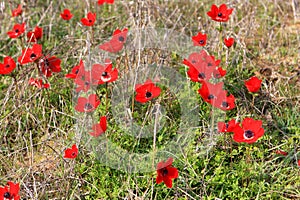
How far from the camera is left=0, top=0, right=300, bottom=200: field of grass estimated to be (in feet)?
7.68

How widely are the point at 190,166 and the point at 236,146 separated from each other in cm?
35

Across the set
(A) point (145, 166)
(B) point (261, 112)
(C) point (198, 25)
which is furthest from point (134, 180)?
(C) point (198, 25)

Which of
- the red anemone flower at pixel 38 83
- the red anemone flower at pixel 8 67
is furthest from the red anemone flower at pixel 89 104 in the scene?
the red anemone flower at pixel 8 67

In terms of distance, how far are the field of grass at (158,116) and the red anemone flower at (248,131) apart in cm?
16

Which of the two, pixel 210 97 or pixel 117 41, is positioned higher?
pixel 117 41

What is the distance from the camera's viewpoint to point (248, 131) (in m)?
2.27

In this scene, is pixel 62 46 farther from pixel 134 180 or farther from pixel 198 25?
pixel 134 180

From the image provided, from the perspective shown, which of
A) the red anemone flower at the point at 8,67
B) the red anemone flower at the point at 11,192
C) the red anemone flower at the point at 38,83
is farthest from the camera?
the red anemone flower at the point at 38,83

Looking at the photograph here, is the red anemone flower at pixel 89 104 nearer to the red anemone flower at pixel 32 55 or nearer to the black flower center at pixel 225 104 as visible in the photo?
the red anemone flower at pixel 32 55

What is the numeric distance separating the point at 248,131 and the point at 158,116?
1.76 ft

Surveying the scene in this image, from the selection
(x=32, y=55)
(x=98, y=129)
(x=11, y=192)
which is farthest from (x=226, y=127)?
(x=32, y=55)

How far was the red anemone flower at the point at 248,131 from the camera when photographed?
7.27ft

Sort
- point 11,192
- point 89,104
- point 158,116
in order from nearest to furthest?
1. point 11,192
2. point 89,104
3. point 158,116

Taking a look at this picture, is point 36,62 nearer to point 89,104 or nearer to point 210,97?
point 89,104
